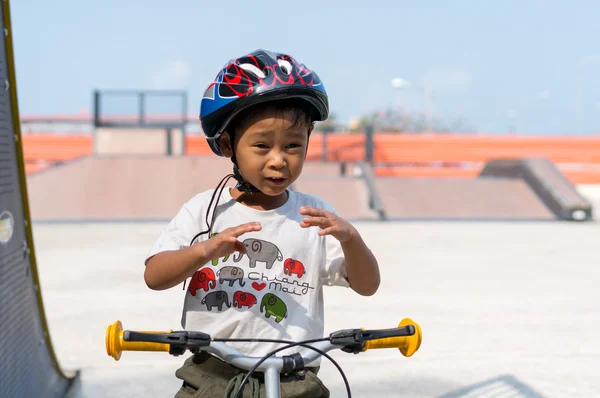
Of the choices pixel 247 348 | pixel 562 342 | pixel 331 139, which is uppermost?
pixel 247 348

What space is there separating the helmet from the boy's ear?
5cm

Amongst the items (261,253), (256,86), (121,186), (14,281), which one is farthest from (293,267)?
(121,186)

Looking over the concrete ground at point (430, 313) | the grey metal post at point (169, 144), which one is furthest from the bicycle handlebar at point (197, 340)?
the grey metal post at point (169, 144)

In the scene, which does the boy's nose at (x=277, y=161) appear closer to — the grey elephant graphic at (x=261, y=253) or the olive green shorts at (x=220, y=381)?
the grey elephant graphic at (x=261, y=253)

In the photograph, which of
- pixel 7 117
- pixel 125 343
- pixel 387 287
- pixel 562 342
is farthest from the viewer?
pixel 387 287

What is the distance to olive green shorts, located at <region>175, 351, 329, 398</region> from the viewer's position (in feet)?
7.18

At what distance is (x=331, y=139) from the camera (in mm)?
27141

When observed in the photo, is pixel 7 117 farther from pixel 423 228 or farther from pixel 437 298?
pixel 423 228

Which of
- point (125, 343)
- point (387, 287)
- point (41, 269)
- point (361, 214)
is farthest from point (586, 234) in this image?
point (125, 343)

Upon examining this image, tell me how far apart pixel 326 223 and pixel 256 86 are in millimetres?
454

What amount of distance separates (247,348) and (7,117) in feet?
6.28

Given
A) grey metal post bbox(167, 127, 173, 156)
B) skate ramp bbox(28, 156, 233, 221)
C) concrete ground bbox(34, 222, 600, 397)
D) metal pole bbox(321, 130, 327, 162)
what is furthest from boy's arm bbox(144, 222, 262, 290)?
grey metal post bbox(167, 127, 173, 156)

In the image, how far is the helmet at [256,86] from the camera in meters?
2.08

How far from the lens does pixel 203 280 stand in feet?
7.54
